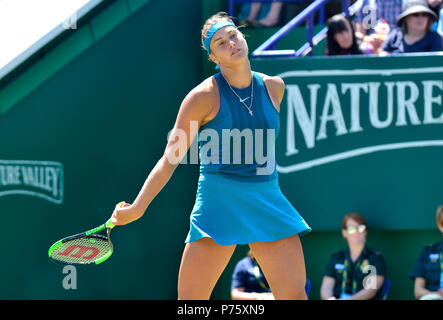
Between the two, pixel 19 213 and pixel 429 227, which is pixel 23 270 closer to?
pixel 19 213

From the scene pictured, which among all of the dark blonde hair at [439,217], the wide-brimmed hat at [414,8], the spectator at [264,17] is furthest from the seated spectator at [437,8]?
the dark blonde hair at [439,217]

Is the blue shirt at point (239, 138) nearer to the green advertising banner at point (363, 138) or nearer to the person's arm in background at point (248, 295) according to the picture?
the person's arm in background at point (248, 295)

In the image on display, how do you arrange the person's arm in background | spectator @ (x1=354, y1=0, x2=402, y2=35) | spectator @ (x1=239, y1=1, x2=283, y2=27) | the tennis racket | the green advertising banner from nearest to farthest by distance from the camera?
1. the tennis racket
2. the person's arm in background
3. the green advertising banner
4. spectator @ (x1=354, y1=0, x2=402, y2=35)
5. spectator @ (x1=239, y1=1, x2=283, y2=27)

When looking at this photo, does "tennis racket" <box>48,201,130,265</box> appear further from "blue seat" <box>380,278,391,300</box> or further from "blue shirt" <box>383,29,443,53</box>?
"blue shirt" <box>383,29,443,53</box>

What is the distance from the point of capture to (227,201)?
3.55m

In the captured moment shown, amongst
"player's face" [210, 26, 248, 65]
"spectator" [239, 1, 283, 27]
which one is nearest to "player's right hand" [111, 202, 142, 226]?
"player's face" [210, 26, 248, 65]

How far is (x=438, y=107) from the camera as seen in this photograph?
19.6ft

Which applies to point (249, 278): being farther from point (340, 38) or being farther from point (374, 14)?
point (374, 14)

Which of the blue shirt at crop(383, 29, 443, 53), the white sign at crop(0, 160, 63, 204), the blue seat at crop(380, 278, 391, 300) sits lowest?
the blue seat at crop(380, 278, 391, 300)

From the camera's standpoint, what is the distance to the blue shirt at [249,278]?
19.6ft

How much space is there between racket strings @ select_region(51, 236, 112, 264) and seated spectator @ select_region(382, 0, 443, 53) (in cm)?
339

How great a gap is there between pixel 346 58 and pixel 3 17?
304 cm

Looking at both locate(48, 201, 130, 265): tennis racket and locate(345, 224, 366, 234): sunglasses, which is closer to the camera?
locate(48, 201, 130, 265): tennis racket

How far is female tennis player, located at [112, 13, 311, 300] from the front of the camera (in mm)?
3541
